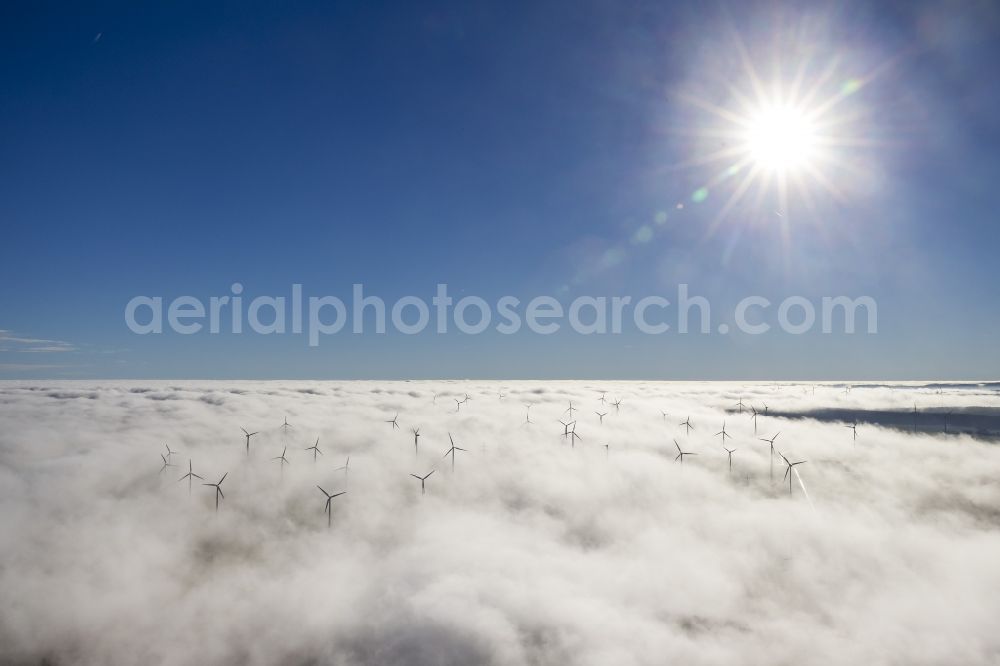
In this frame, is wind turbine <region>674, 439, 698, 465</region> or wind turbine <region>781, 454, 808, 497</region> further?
wind turbine <region>674, 439, 698, 465</region>

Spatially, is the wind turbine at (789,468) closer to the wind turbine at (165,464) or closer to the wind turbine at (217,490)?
the wind turbine at (217,490)

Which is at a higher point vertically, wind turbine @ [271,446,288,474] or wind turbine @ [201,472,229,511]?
wind turbine @ [271,446,288,474]

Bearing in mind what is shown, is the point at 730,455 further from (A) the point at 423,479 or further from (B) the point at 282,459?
(B) the point at 282,459

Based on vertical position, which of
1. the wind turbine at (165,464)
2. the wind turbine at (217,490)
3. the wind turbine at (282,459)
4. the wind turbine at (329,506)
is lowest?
the wind turbine at (329,506)

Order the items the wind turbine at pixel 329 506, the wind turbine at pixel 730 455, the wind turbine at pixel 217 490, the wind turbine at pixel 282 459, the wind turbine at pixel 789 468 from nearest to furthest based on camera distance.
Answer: the wind turbine at pixel 329 506, the wind turbine at pixel 217 490, the wind turbine at pixel 789 468, the wind turbine at pixel 282 459, the wind turbine at pixel 730 455

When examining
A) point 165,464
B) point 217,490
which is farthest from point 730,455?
point 165,464


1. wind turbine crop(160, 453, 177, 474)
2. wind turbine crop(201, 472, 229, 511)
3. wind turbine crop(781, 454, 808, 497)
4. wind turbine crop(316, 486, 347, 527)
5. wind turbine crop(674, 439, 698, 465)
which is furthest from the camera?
wind turbine crop(674, 439, 698, 465)

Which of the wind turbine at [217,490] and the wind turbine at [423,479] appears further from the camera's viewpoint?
the wind turbine at [423,479]

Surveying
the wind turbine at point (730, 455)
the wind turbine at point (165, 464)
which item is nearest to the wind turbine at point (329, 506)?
the wind turbine at point (165, 464)

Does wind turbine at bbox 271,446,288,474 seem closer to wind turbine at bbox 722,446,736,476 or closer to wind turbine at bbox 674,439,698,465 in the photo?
wind turbine at bbox 674,439,698,465

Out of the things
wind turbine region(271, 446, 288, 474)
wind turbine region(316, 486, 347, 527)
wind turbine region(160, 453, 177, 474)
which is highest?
wind turbine region(160, 453, 177, 474)

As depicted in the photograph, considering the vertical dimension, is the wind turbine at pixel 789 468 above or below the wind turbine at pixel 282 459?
below

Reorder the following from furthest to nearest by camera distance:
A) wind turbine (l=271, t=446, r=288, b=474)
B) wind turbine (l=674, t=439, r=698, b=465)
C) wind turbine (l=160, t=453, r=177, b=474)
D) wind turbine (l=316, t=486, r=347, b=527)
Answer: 1. wind turbine (l=674, t=439, r=698, b=465)
2. wind turbine (l=271, t=446, r=288, b=474)
3. wind turbine (l=160, t=453, r=177, b=474)
4. wind turbine (l=316, t=486, r=347, b=527)

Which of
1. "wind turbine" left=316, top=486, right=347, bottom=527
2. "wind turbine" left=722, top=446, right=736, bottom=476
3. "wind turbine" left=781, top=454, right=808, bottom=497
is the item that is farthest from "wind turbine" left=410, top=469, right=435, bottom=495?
"wind turbine" left=781, top=454, right=808, bottom=497
